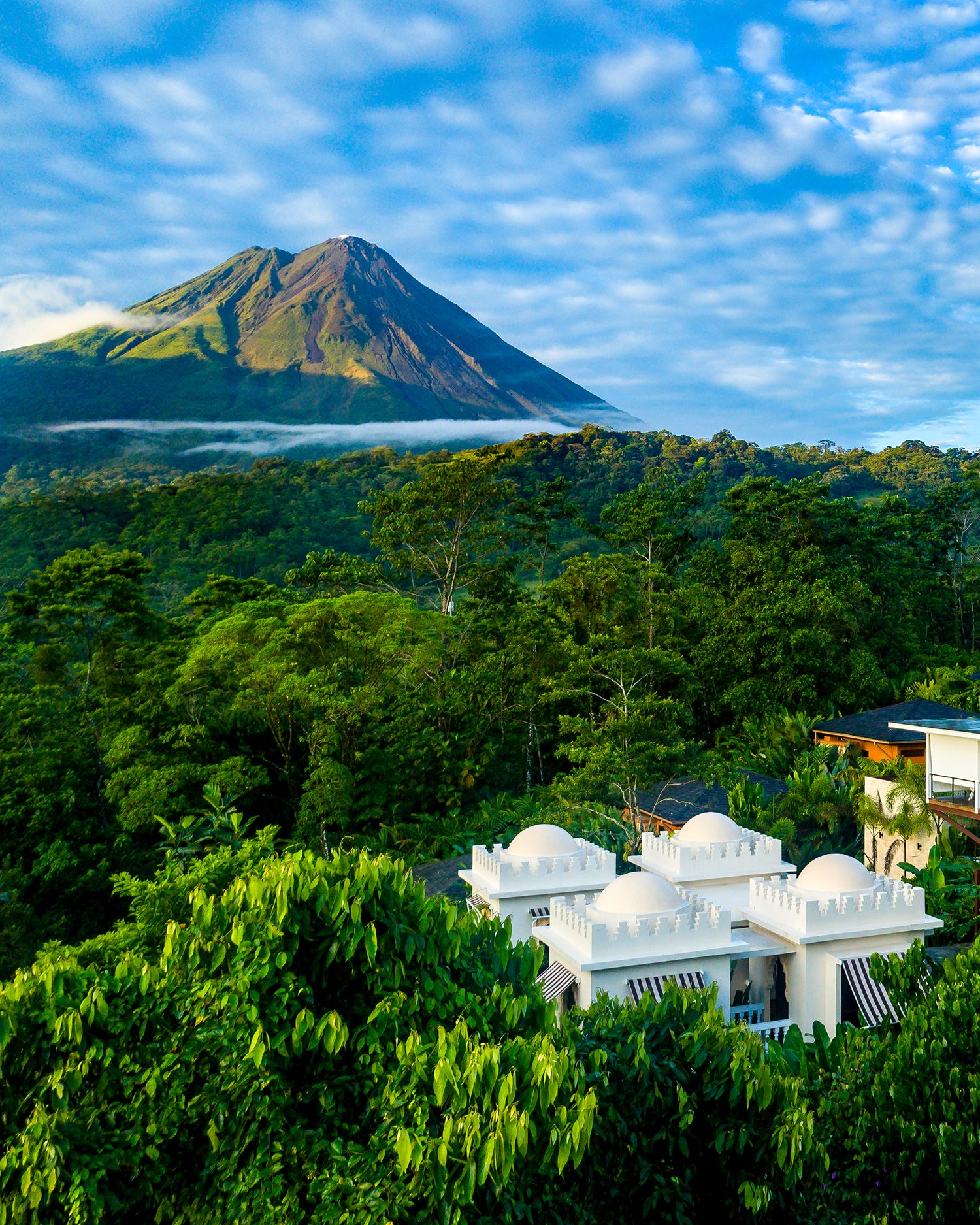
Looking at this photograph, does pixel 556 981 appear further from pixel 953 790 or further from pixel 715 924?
pixel 953 790

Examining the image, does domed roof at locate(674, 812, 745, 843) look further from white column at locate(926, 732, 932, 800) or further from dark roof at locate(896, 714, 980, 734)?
white column at locate(926, 732, 932, 800)

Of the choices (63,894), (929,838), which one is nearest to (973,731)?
(929,838)

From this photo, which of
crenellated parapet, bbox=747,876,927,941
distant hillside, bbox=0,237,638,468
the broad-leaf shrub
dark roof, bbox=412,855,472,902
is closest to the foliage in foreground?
the broad-leaf shrub

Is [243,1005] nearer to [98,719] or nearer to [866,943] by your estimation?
[866,943]

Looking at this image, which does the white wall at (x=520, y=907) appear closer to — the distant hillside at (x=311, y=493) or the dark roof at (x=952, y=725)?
the dark roof at (x=952, y=725)

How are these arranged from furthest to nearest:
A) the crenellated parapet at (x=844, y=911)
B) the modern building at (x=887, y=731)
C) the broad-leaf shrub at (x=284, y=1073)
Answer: the modern building at (x=887, y=731), the crenellated parapet at (x=844, y=911), the broad-leaf shrub at (x=284, y=1073)

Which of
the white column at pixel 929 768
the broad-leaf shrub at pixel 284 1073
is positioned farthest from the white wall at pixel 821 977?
the white column at pixel 929 768
